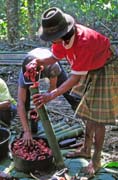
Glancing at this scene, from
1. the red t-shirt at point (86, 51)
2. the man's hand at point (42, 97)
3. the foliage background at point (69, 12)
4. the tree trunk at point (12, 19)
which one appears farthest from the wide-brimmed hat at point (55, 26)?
the tree trunk at point (12, 19)

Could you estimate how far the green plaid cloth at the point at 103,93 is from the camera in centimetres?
332

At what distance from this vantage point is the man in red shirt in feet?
9.97

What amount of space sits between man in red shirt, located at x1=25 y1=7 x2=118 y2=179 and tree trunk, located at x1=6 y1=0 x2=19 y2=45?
673cm

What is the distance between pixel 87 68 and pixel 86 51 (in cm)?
15

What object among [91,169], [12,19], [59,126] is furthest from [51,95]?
[12,19]

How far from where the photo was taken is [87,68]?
308 cm

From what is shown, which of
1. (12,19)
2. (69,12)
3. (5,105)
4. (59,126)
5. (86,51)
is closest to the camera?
(86,51)

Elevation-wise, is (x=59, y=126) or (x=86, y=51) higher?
(x=86, y=51)

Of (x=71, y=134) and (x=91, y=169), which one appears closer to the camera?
(x=91, y=169)

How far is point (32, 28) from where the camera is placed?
36.4 ft

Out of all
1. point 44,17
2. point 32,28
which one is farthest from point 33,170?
point 32,28

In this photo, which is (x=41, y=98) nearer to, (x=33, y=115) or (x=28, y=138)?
(x=28, y=138)

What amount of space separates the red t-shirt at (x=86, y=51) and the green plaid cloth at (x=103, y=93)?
0.33 ft

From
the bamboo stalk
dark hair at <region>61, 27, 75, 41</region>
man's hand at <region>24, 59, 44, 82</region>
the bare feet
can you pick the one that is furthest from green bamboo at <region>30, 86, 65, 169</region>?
the bamboo stalk
